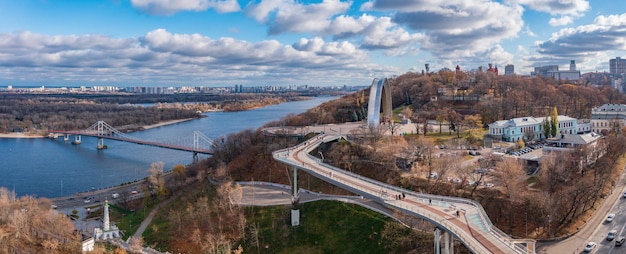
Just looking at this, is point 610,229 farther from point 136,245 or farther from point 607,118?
point 607,118

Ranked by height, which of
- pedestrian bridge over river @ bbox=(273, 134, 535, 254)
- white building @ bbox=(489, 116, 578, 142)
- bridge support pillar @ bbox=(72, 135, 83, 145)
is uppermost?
white building @ bbox=(489, 116, 578, 142)

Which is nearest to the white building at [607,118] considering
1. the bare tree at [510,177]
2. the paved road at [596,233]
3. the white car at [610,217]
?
the paved road at [596,233]

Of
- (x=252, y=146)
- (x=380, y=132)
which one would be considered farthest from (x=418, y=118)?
(x=252, y=146)

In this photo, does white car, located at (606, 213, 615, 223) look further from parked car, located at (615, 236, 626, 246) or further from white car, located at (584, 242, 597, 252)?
white car, located at (584, 242, 597, 252)

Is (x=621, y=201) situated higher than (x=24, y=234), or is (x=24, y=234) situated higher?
(x=621, y=201)

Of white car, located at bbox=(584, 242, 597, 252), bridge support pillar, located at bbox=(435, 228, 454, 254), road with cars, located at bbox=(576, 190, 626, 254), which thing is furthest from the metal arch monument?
bridge support pillar, located at bbox=(435, 228, 454, 254)

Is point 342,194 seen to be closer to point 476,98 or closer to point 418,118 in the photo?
point 418,118

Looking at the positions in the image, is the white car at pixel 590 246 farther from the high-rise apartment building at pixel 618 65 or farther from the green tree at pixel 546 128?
the high-rise apartment building at pixel 618 65

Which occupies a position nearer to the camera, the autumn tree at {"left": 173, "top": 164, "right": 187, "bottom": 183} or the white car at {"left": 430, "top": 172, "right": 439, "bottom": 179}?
the white car at {"left": 430, "top": 172, "right": 439, "bottom": 179}
